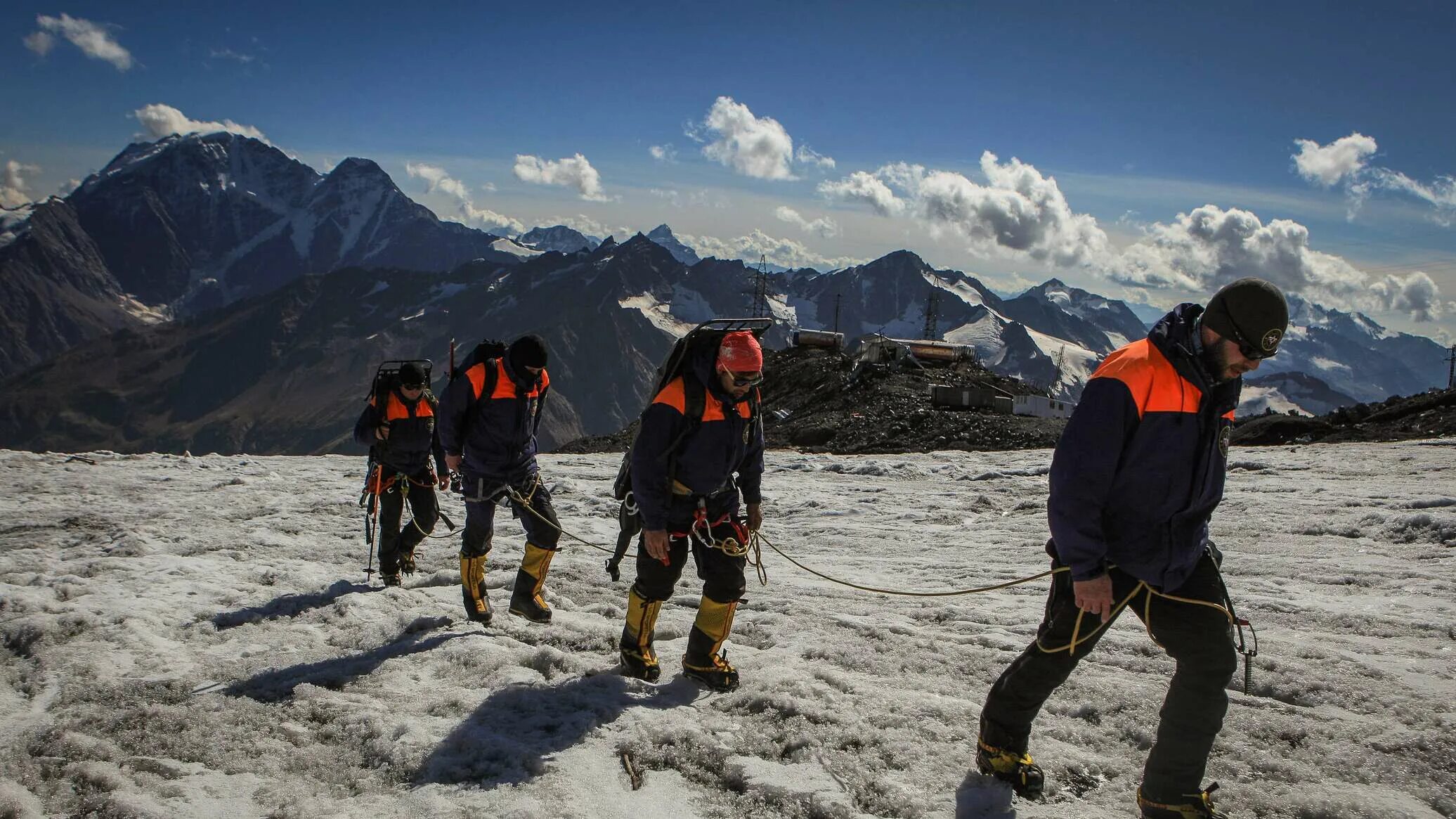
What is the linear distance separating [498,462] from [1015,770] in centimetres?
524

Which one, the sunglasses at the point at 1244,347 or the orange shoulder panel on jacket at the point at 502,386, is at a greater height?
the sunglasses at the point at 1244,347

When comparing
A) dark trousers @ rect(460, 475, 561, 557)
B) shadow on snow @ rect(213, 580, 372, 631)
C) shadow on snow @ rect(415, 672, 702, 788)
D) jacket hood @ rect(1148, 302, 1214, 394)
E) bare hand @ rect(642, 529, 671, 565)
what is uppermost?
jacket hood @ rect(1148, 302, 1214, 394)

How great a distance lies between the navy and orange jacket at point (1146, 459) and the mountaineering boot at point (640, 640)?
327cm

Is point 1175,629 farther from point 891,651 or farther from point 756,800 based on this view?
point 891,651

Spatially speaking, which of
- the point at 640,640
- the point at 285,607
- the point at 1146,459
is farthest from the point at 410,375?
the point at 1146,459

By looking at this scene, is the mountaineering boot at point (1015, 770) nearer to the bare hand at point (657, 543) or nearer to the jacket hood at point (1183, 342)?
the jacket hood at point (1183, 342)

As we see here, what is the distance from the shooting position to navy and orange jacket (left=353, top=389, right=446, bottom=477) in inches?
370

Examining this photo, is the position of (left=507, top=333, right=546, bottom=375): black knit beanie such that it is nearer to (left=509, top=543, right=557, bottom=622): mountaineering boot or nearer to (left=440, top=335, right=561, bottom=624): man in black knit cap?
(left=440, top=335, right=561, bottom=624): man in black knit cap

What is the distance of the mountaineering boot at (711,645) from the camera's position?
605 centimetres

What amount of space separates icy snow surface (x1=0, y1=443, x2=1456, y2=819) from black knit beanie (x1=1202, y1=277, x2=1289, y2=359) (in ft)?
8.26

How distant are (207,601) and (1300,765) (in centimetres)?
883

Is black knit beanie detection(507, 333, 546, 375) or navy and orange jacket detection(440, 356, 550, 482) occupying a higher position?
black knit beanie detection(507, 333, 546, 375)

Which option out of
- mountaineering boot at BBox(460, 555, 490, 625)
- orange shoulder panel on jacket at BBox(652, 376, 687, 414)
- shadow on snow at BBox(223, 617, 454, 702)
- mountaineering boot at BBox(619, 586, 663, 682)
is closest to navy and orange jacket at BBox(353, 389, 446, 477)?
mountaineering boot at BBox(460, 555, 490, 625)

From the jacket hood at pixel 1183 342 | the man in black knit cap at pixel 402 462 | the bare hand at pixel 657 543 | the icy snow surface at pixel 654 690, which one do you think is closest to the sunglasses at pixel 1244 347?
the jacket hood at pixel 1183 342
